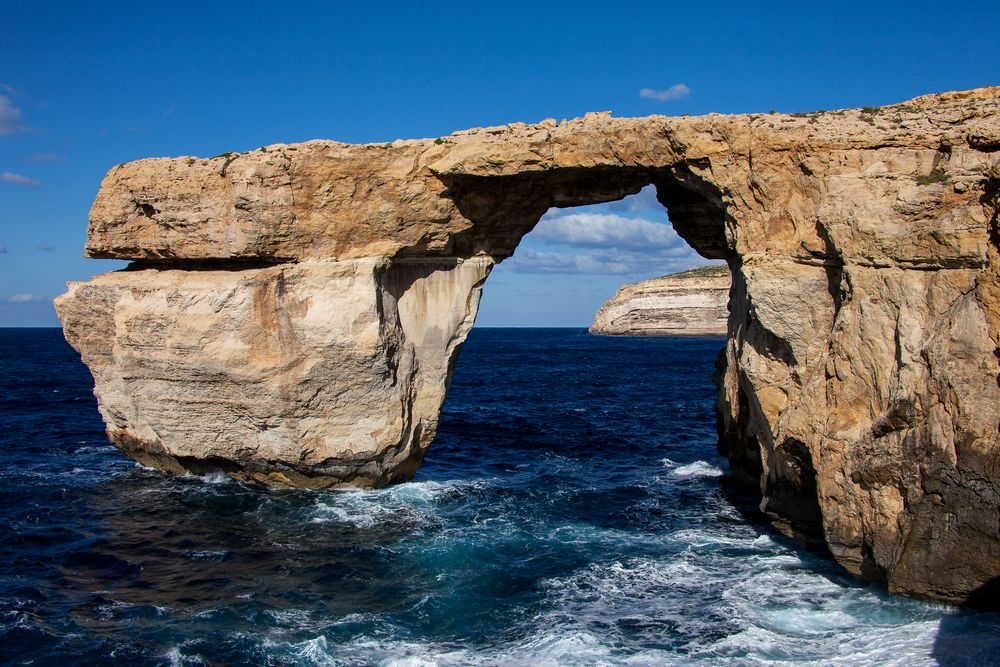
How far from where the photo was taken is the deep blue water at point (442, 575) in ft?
35.1

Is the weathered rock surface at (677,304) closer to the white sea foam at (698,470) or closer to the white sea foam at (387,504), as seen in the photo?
the white sea foam at (698,470)

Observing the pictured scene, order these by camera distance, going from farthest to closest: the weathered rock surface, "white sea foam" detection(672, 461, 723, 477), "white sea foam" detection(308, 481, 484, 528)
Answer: the weathered rock surface < "white sea foam" detection(672, 461, 723, 477) < "white sea foam" detection(308, 481, 484, 528)

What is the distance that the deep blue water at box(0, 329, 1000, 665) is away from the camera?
10695 mm

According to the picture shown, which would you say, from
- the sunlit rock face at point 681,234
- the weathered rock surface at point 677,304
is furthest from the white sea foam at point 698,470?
the weathered rock surface at point 677,304

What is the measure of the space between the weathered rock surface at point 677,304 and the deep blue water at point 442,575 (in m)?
77.8

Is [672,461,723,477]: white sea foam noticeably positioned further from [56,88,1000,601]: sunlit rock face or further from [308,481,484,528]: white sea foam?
[308,481,484,528]: white sea foam

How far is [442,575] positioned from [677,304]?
301 ft

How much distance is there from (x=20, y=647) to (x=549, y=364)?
56.7 meters

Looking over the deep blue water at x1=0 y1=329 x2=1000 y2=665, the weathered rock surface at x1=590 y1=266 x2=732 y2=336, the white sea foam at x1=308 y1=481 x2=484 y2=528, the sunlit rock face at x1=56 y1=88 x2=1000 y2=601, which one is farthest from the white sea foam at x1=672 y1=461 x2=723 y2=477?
the weathered rock surface at x1=590 y1=266 x2=732 y2=336

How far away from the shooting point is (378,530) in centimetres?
1587

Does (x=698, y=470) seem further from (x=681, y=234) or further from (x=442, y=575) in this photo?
(x=442, y=575)

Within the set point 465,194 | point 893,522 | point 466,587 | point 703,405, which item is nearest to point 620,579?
point 466,587

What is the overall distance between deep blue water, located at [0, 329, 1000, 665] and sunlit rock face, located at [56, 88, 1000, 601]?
3.73ft

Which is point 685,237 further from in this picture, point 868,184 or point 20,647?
point 20,647
